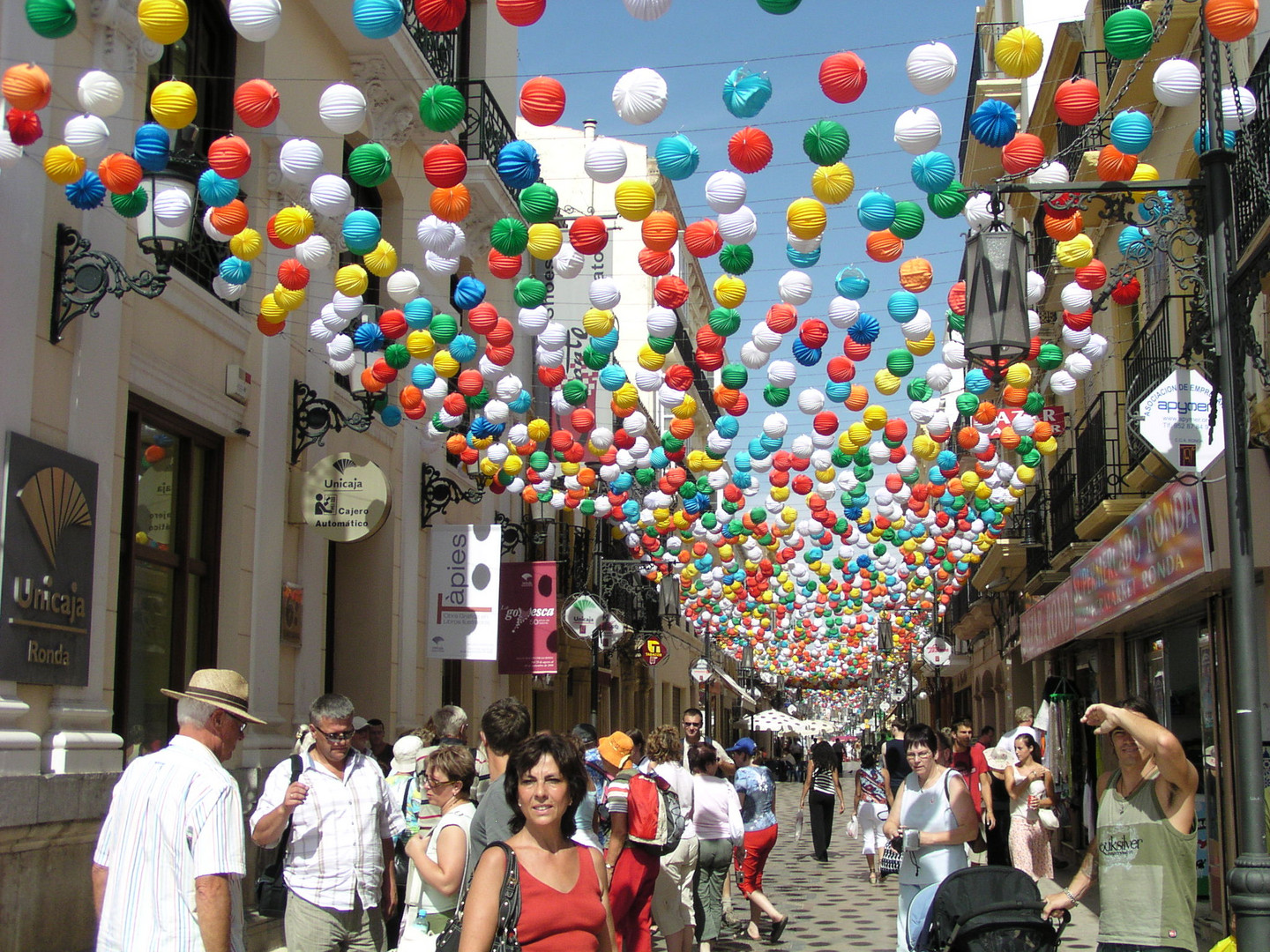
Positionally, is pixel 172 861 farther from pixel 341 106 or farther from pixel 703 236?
pixel 703 236

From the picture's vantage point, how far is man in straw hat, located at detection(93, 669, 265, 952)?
4512mm

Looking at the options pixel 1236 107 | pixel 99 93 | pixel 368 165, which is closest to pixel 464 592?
pixel 368 165

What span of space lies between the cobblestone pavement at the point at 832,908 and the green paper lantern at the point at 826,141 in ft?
21.2

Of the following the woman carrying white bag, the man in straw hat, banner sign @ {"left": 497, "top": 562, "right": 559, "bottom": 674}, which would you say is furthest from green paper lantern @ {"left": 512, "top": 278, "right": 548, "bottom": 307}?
banner sign @ {"left": 497, "top": 562, "right": 559, "bottom": 674}

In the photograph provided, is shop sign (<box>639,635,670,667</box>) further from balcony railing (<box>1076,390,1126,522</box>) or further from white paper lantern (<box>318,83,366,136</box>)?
white paper lantern (<box>318,83,366,136</box>)

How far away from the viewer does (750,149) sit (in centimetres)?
862

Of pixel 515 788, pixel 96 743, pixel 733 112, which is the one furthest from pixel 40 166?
pixel 515 788

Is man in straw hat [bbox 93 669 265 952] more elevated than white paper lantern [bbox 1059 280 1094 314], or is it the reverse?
white paper lantern [bbox 1059 280 1094 314]

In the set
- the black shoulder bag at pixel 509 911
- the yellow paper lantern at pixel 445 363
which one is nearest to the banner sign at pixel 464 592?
the yellow paper lantern at pixel 445 363

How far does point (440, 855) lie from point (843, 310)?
6131 mm

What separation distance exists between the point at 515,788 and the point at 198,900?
3.77ft

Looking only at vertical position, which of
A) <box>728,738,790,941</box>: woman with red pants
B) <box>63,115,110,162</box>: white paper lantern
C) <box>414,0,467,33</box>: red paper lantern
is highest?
<box>414,0,467,33</box>: red paper lantern

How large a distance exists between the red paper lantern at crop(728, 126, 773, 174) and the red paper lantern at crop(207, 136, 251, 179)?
292 cm

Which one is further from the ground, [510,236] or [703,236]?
[510,236]
